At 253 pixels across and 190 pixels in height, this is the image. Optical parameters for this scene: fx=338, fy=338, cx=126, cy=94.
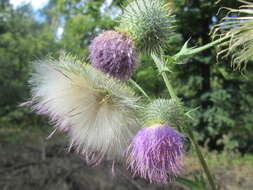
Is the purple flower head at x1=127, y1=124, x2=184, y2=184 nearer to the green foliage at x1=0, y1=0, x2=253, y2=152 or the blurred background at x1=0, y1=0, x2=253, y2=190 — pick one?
the blurred background at x1=0, y1=0, x2=253, y2=190

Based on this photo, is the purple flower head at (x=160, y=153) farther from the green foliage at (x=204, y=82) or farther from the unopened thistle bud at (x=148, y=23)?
the green foliage at (x=204, y=82)

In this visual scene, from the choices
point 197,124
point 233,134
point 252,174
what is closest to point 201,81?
point 197,124

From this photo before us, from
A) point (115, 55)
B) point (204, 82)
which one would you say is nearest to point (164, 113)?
point (115, 55)

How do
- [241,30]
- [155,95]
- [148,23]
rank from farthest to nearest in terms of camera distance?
[155,95], [148,23], [241,30]

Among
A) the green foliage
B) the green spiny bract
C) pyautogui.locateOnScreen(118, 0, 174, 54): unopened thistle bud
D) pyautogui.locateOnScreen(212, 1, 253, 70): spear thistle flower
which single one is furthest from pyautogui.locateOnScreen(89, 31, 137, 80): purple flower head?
the green foliage

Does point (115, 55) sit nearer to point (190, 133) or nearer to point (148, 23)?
point (148, 23)

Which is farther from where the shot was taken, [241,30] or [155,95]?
[155,95]

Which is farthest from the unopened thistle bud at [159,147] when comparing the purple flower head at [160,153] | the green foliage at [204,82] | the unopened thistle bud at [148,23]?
the green foliage at [204,82]
